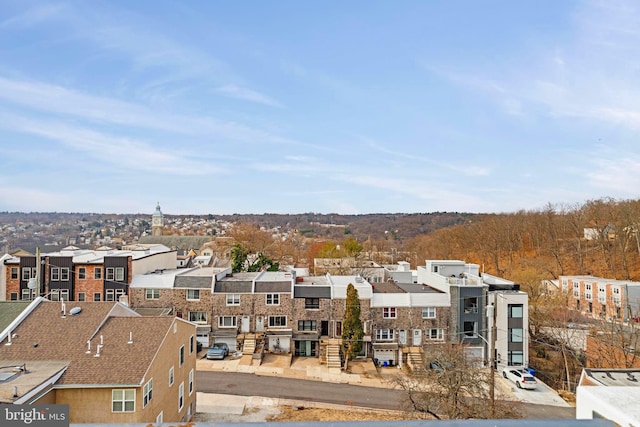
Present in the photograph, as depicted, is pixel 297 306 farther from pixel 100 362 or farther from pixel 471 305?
pixel 100 362

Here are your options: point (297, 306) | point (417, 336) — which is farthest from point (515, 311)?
point (297, 306)

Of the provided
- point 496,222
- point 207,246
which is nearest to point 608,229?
point 496,222

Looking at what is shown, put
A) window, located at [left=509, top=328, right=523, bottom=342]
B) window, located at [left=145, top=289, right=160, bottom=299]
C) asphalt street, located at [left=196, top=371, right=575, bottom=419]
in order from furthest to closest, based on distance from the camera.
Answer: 1. window, located at [left=145, top=289, right=160, bottom=299]
2. window, located at [left=509, top=328, right=523, bottom=342]
3. asphalt street, located at [left=196, top=371, right=575, bottom=419]

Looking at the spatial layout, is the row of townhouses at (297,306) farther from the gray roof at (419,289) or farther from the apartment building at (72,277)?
the gray roof at (419,289)

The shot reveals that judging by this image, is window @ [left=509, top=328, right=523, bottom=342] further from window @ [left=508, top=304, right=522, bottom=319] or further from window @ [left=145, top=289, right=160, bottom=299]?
window @ [left=145, top=289, right=160, bottom=299]

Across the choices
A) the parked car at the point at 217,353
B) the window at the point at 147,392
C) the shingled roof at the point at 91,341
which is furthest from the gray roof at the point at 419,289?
the window at the point at 147,392

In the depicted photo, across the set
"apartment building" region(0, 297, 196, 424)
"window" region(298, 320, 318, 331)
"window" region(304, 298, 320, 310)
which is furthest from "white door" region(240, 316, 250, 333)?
"apartment building" region(0, 297, 196, 424)
